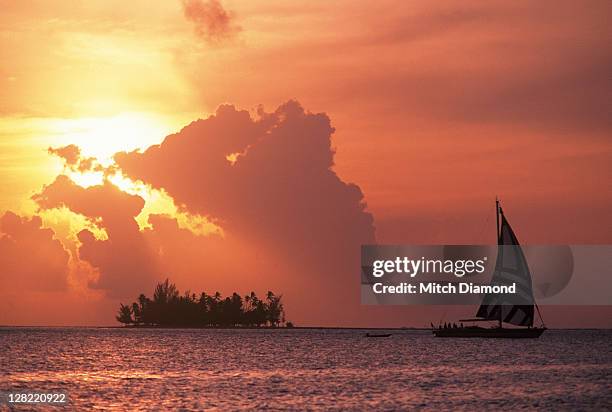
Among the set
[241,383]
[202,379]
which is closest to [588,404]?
[241,383]

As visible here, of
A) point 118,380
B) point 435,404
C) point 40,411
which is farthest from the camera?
point 118,380

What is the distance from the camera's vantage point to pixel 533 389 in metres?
114

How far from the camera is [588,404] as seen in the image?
315 ft

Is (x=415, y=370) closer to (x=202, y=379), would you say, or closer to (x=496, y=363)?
(x=496, y=363)

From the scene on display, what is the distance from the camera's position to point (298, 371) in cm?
14525

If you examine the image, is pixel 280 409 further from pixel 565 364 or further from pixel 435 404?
pixel 565 364

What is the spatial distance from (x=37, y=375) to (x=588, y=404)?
76.1 m

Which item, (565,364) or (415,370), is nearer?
(415,370)

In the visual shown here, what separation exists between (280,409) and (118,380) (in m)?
39.9

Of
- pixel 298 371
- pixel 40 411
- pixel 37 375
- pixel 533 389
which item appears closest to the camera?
pixel 40 411

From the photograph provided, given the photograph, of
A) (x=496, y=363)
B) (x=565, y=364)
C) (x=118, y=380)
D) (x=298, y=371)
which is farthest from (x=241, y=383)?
(x=565, y=364)

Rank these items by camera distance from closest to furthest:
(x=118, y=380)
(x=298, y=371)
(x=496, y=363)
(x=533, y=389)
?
(x=533, y=389), (x=118, y=380), (x=298, y=371), (x=496, y=363)

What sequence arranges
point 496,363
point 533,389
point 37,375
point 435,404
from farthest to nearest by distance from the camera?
point 496,363
point 37,375
point 533,389
point 435,404

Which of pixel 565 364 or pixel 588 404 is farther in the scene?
pixel 565 364
